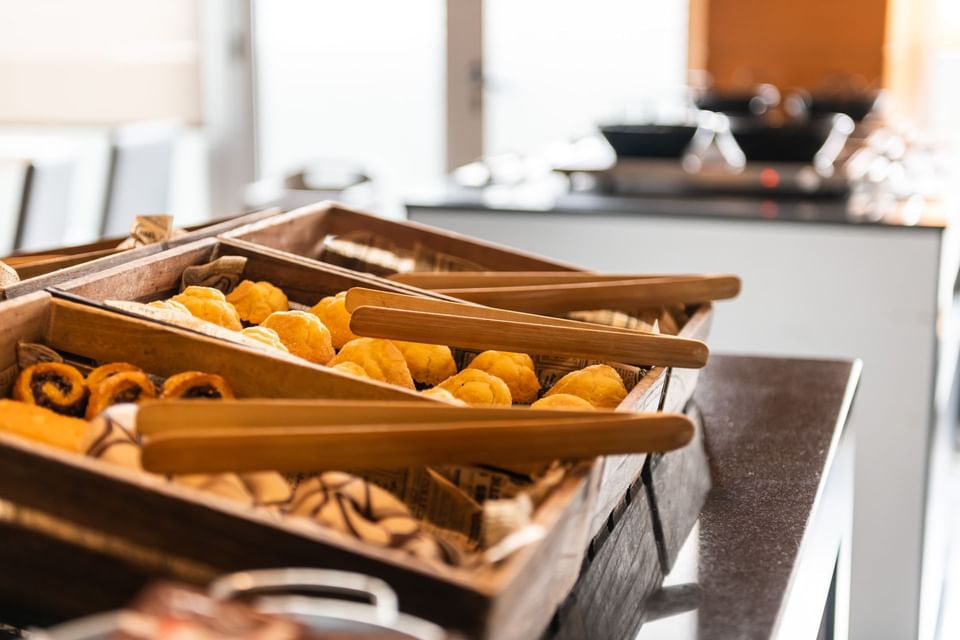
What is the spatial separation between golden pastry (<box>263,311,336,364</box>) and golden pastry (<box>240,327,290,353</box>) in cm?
3

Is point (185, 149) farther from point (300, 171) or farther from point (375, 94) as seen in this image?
point (300, 171)

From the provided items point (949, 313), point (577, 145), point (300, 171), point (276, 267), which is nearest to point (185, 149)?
point (300, 171)

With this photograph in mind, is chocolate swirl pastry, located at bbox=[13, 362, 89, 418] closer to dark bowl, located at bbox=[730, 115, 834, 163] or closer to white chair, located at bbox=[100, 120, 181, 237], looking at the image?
dark bowl, located at bbox=[730, 115, 834, 163]

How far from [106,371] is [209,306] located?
0.60 feet

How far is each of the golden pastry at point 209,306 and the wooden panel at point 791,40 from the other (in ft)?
13.9

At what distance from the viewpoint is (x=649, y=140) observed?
2.83 metres

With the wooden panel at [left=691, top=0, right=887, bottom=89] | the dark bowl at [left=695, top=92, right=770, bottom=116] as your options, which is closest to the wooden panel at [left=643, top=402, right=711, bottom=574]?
the dark bowl at [left=695, top=92, right=770, bottom=116]

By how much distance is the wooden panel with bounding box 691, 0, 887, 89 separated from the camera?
15.8 ft

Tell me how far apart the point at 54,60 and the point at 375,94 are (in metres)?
1.53

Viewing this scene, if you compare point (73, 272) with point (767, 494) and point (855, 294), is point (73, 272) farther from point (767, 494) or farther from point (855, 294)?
point (855, 294)

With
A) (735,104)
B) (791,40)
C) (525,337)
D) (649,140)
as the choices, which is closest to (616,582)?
(525,337)

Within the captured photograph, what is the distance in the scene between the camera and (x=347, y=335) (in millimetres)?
1147

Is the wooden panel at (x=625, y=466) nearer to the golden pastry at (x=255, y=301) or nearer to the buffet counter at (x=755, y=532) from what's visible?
the buffet counter at (x=755, y=532)

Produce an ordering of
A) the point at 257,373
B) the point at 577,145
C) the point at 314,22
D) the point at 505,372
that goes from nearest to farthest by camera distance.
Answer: the point at 257,373 → the point at 505,372 → the point at 577,145 → the point at 314,22
